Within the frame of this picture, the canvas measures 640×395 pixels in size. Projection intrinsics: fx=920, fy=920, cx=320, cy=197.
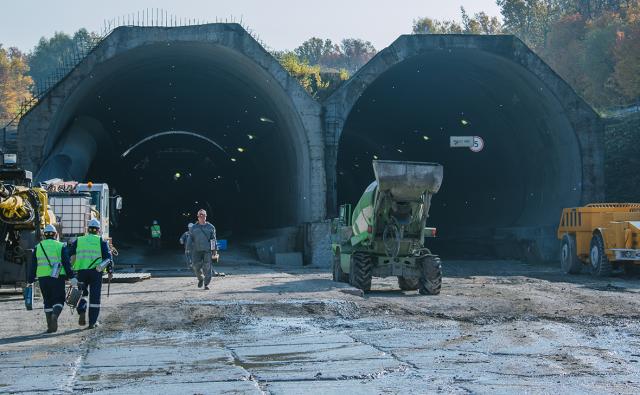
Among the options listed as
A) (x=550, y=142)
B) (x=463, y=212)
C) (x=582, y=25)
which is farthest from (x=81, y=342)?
(x=582, y=25)

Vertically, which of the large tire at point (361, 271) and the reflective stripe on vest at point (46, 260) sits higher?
the reflective stripe on vest at point (46, 260)

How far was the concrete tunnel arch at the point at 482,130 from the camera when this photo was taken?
3516 centimetres

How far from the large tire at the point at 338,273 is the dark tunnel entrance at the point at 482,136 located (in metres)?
13.4

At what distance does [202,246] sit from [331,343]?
33.0 ft

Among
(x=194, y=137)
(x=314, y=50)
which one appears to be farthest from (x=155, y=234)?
(x=314, y=50)

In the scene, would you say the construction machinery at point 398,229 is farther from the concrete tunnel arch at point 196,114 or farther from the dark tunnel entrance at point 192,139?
the dark tunnel entrance at point 192,139

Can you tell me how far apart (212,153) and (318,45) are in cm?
11649

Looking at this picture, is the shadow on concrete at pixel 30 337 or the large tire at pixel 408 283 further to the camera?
the large tire at pixel 408 283

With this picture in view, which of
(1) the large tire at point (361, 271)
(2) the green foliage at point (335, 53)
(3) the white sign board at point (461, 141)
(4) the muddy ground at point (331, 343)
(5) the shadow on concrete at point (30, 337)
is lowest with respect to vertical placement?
(5) the shadow on concrete at point (30, 337)

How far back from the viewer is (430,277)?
20031 millimetres

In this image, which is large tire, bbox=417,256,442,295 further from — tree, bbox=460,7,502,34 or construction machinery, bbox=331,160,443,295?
tree, bbox=460,7,502,34

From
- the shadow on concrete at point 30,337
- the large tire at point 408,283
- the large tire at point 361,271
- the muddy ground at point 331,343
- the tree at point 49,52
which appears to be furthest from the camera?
the tree at point 49,52

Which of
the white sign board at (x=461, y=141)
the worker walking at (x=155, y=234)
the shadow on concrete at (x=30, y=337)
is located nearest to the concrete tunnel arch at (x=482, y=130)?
the white sign board at (x=461, y=141)

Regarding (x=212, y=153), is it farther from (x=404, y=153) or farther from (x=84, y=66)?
(x=84, y=66)
